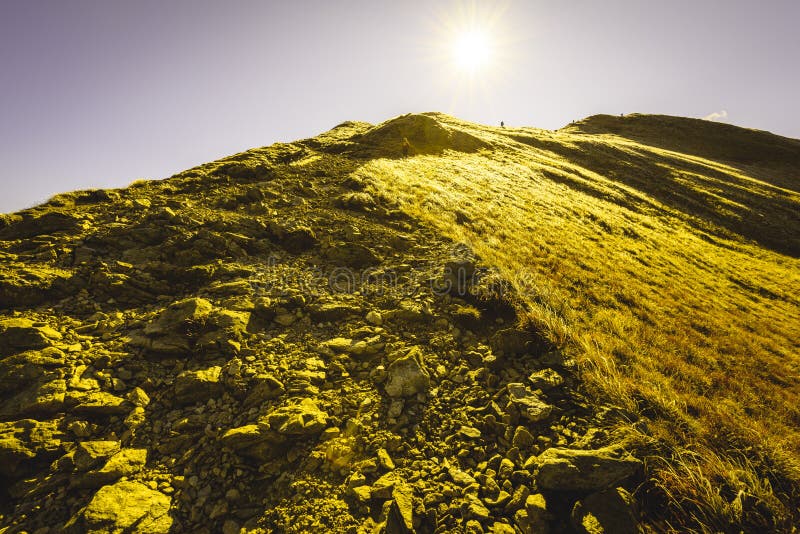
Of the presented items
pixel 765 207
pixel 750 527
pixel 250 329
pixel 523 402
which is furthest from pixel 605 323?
pixel 765 207

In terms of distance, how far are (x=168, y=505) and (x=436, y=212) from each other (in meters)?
13.8

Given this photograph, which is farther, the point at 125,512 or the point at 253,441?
the point at 253,441

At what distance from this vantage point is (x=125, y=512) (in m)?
4.18

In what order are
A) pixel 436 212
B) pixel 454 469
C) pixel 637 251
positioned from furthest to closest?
1. pixel 637 251
2. pixel 436 212
3. pixel 454 469

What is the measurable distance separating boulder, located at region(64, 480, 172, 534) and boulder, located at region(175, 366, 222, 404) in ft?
4.85

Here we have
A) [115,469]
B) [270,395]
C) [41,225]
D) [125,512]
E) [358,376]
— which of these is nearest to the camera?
[125,512]

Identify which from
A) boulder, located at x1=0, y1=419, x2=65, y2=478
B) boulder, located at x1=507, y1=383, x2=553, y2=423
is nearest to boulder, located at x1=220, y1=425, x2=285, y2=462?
boulder, located at x1=0, y1=419, x2=65, y2=478

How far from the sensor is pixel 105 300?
25.7 ft

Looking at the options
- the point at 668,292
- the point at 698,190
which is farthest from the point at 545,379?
the point at 698,190

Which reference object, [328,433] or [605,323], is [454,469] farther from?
[605,323]

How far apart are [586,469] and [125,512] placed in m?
6.17

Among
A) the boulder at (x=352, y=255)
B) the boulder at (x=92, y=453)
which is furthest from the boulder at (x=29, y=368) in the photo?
the boulder at (x=352, y=255)

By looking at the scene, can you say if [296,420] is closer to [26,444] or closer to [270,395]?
[270,395]

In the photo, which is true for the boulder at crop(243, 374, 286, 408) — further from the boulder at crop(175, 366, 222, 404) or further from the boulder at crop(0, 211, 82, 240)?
the boulder at crop(0, 211, 82, 240)
